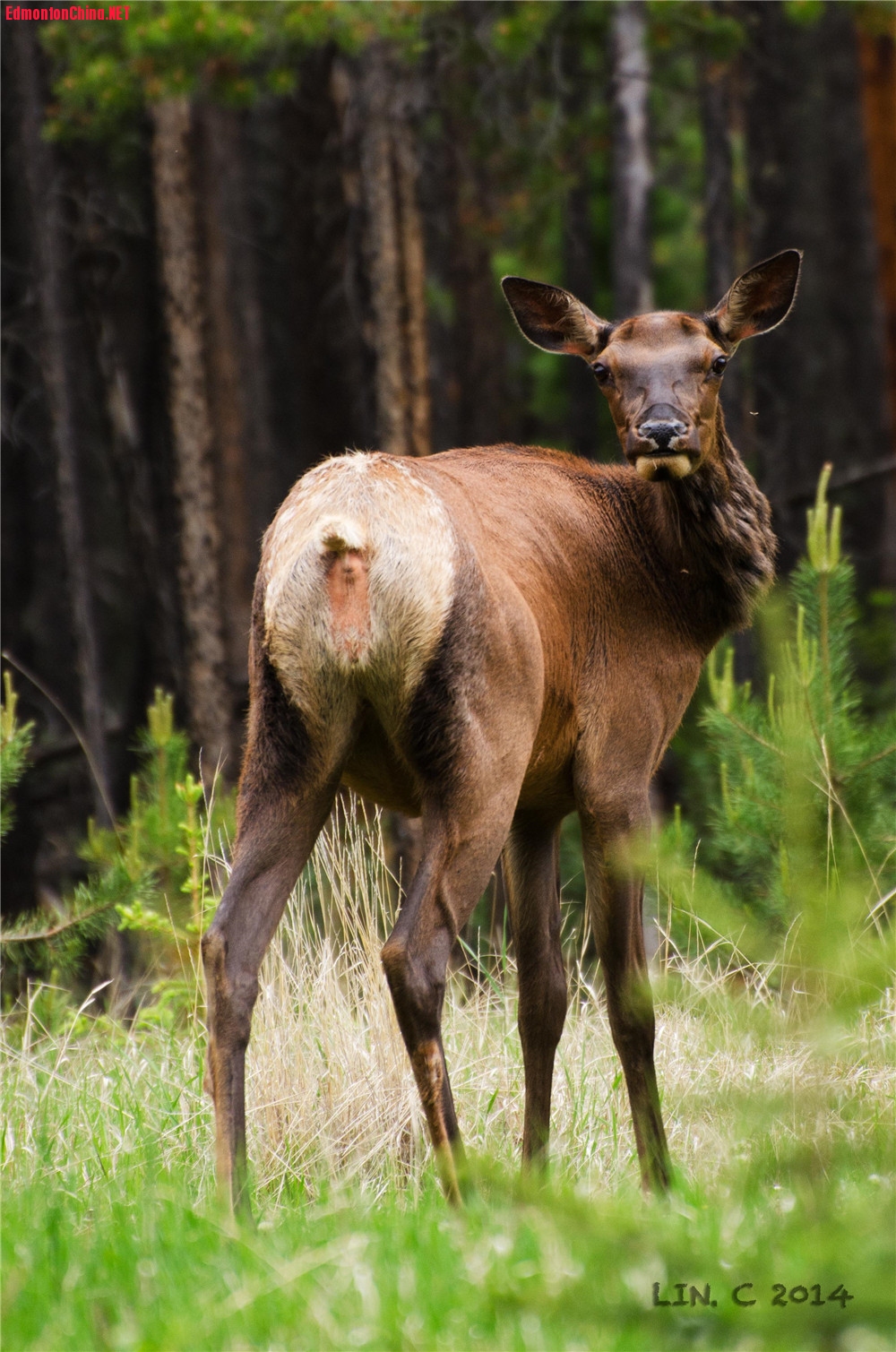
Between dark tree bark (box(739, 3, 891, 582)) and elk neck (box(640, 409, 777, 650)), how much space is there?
9.79 meters

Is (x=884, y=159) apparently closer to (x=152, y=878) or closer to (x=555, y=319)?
(x=555, y=319)

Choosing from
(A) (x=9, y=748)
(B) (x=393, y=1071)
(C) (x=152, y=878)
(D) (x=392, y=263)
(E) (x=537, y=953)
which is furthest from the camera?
(D) (x=392, y=263)

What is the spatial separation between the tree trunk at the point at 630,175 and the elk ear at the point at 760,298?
6.12m

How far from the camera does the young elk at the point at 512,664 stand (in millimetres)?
4062

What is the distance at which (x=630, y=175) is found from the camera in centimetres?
1202

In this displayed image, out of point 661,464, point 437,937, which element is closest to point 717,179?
point 661,464

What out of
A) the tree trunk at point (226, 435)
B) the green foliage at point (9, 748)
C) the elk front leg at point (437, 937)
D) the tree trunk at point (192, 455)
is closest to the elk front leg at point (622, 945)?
the elk front leg at point (437, 937)

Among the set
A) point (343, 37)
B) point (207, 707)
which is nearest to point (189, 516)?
point (207, 707)

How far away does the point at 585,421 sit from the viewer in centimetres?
1652

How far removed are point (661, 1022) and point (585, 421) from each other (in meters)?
11.3

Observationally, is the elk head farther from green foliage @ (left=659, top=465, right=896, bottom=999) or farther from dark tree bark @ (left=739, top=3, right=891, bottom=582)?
dark tree bark @ (left=739, top=3, right=891, bottom=582)

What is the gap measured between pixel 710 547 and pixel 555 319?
1.06 meters
